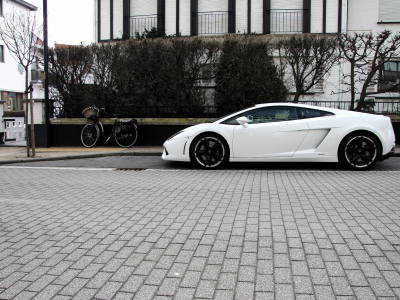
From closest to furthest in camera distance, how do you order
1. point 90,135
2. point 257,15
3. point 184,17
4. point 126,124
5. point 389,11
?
point 126,124, point 90,135, point 389,11, point 257,15, point 184,17

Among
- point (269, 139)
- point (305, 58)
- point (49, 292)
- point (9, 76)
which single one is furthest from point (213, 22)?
point (9, 76)

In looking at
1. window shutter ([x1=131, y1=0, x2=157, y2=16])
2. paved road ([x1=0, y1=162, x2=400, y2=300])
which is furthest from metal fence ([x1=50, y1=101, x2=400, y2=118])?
window shutter ([x1=131, y1=0, x2=157, y2=16])

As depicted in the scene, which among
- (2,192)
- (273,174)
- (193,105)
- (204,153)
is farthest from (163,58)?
(2,192)

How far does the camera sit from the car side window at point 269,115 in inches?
324

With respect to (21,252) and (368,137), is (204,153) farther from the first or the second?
(21,252)

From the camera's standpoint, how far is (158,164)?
9.46 meters

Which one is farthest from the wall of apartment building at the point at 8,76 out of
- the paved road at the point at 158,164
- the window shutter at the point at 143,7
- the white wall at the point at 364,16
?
the white wall at the point at 364,16

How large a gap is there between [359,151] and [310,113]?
1248mm

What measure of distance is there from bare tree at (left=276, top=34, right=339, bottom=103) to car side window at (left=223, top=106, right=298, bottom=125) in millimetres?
4723

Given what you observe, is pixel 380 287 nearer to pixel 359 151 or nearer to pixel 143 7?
pixel 359 151

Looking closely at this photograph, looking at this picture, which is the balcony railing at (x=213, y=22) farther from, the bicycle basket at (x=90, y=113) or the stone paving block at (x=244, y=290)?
the stone paving block at (x=244, y=290)

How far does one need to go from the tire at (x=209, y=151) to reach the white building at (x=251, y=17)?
9655 millimetres

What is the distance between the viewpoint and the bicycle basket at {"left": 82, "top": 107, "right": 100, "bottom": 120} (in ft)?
42.1

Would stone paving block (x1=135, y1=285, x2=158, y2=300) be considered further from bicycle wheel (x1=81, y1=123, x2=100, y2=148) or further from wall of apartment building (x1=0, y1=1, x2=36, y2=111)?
wall of apartment building (x1=0, y1=1, x2=36, y2=111)
